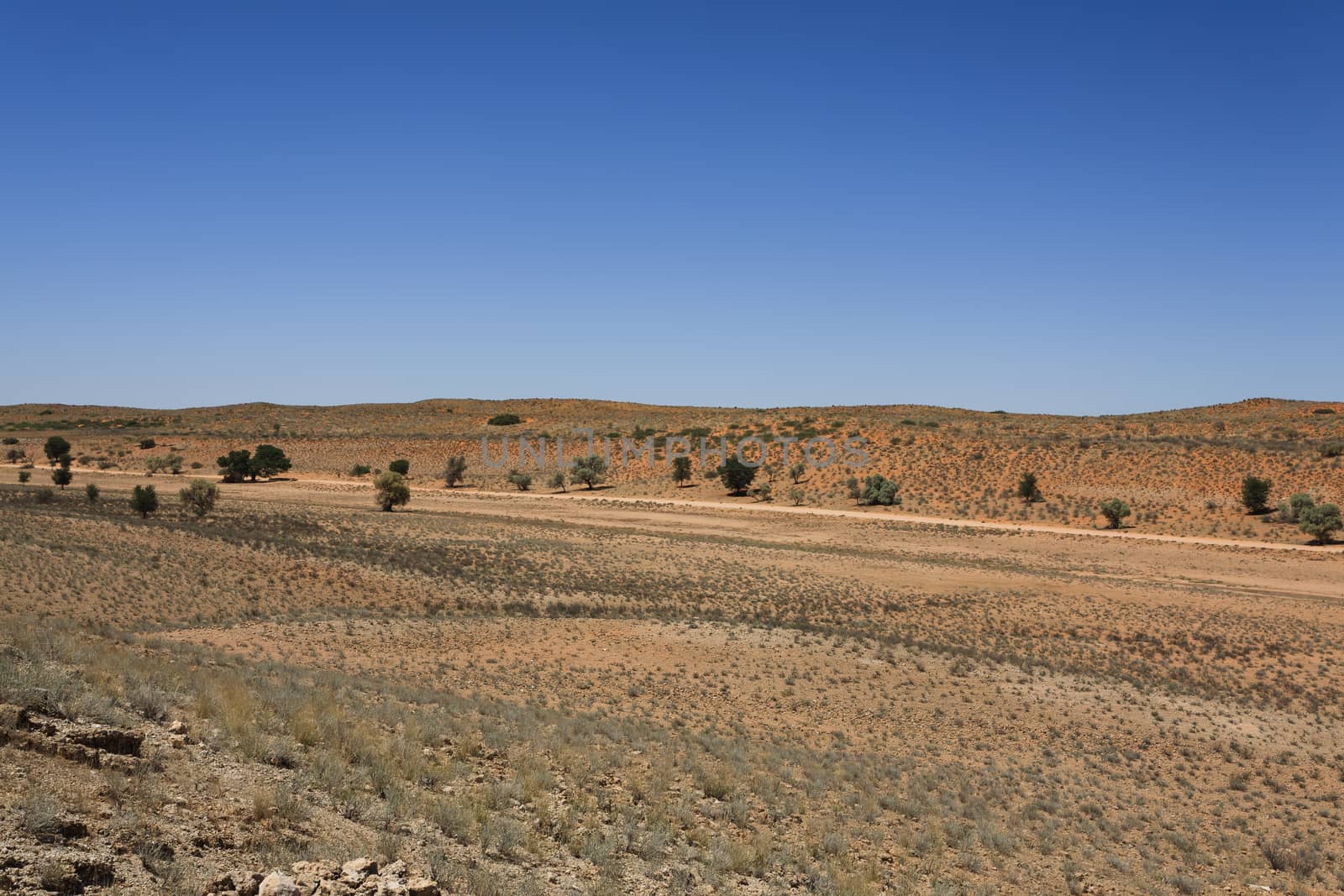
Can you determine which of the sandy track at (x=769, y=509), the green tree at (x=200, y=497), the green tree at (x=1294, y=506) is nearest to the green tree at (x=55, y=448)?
the sandy track at (x=769, y=509)

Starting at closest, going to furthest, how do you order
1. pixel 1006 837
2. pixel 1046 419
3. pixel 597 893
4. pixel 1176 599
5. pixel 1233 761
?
pixel 597 893, pixel 1006 837, pixel 1233 761, pixel 1176 599, pixel 1046 419

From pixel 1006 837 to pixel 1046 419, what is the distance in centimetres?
9229

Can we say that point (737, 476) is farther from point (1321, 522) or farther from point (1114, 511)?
point (1321, 522)

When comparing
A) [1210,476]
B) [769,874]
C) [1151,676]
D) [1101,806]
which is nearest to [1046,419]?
[1210,476]

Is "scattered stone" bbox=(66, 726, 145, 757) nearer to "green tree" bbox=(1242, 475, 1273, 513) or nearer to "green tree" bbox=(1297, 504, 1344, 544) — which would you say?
"green tree" bbox=(1297, 504, 1344, 544)

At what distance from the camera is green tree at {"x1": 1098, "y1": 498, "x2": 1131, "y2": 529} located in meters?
49.1

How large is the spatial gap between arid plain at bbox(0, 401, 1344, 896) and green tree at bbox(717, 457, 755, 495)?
1541 centimetres

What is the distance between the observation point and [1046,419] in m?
95.2

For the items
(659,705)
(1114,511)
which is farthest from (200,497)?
(1114,511)

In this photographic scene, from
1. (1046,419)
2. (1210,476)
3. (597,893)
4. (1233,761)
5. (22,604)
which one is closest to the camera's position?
(597,893)

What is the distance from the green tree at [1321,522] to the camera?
139 ft

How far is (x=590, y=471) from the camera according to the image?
2751 inches

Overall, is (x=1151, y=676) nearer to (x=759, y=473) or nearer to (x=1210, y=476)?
(x=1210, y=476)

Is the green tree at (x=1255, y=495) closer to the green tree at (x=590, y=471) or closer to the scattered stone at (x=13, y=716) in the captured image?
the green tree at (x=590, y=471)
